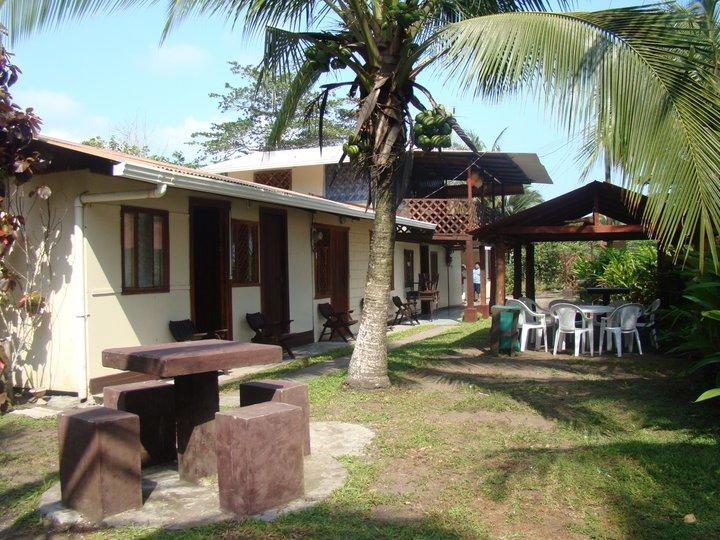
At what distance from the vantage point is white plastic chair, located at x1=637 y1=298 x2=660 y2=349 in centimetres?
1087

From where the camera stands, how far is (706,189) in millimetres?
4059

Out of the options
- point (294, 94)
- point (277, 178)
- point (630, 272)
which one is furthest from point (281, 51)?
point (630, 272)

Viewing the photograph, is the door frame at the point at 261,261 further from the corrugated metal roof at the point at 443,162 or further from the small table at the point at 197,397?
the small table at the point at 197,397

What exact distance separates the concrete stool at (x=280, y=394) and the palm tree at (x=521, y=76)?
2.42m

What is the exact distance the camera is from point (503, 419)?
21.4 ft

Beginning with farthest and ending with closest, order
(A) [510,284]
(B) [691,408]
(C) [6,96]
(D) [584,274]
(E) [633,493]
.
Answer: (A) [510,284] → (D) [584,274] → (C) [6,96] → (B) [691,408] → (E) [633,493]

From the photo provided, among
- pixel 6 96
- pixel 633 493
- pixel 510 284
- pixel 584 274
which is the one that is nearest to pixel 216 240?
pixel 6 96

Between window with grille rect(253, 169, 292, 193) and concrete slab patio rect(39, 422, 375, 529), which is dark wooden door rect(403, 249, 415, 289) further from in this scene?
concrete slab patio rect(39, 422, 375, 529)

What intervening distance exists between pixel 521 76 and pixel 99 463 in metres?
4.30

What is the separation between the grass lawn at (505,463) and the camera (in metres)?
3.99

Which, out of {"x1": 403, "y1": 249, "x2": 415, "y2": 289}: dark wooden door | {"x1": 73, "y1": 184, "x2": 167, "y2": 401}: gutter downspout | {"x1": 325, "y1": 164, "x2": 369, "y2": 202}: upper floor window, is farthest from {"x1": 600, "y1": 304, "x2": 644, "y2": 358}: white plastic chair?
{"x1": 325, "y1": 164, "x2": 369, "y2": 202}: upper floor window

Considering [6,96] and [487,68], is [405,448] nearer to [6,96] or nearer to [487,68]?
[487,68]

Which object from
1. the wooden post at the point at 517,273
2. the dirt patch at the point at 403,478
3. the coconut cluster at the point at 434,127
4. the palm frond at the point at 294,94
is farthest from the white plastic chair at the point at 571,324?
the dirt patch at the point at 403,478

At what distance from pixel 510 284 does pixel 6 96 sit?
2443 cm
